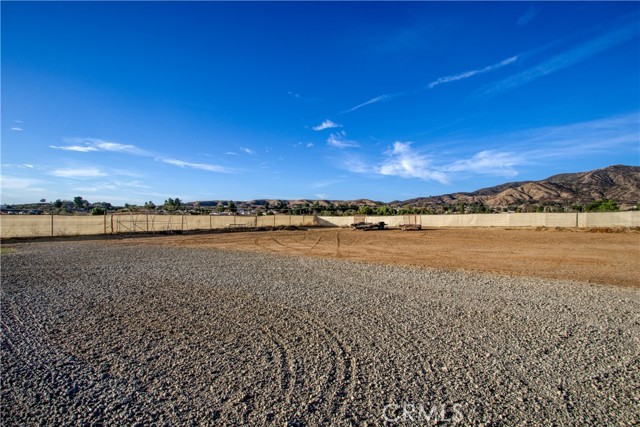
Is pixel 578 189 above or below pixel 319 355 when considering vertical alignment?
above

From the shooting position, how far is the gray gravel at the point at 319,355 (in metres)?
3.60

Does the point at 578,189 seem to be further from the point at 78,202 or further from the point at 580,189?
the point at 78,202

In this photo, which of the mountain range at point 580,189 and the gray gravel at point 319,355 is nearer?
the gray gravel at point 319,355

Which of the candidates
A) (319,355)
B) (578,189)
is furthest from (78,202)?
(578,189)

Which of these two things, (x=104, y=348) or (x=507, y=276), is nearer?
(x=104, y=348)

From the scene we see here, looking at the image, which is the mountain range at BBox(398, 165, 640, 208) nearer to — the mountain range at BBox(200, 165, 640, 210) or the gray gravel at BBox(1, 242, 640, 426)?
the mountain range at BBox(200, 165, 640, 210)

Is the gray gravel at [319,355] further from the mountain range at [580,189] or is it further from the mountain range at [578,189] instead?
the mountain range at [580,189]

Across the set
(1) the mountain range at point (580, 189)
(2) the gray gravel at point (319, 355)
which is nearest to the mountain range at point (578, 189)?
(1) the mountain range at point (580, 189)

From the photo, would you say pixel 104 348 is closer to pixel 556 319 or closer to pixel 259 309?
pixel 259 309

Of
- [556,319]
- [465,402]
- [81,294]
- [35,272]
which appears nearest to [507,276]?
[556,319]

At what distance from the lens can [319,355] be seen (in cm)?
496

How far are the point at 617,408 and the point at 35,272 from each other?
1506 centimetres

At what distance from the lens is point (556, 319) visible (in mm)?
6629

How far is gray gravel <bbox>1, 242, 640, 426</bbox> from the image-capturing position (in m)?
3.60
